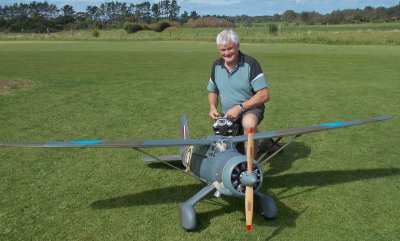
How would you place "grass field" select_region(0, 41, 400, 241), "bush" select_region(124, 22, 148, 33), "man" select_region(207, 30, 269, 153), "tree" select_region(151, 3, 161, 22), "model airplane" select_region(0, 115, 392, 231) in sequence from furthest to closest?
"tree" select_region(151, 3, 161, 22), "bush" select_region(124, 22, 148, 33), "man" select_region(207, 30, 269, 153), "grass field" select_region(0, 41, 400, 241), "model airplane" select_region(0, 115, 392, 231)

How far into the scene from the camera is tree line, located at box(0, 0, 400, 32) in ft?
419

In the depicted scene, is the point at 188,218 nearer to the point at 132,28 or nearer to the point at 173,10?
the point at 132,28

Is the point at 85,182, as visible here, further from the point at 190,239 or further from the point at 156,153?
the point at 190,239

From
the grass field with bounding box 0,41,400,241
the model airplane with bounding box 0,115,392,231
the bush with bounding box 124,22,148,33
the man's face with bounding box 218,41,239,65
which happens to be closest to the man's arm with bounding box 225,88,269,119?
the model airplane with bounding box 0,115,392,231

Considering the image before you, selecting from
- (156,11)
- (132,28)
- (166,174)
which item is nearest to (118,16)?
(156,11)

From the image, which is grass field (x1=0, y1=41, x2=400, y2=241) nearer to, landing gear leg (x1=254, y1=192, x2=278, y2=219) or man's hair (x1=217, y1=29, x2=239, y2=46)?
landing gear leg (x1=254, y1=192, x2=278, y2=219)

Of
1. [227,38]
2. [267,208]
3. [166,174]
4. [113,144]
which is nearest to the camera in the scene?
[113,144]

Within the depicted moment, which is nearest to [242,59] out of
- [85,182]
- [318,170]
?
[318,170]

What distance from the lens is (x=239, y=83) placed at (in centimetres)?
607

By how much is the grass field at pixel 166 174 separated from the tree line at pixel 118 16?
10563 cm

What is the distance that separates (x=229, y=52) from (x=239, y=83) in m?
0.53

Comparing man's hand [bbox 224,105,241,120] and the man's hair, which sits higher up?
the man's hair

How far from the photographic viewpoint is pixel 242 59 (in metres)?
6.02

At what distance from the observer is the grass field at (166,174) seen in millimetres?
5020
